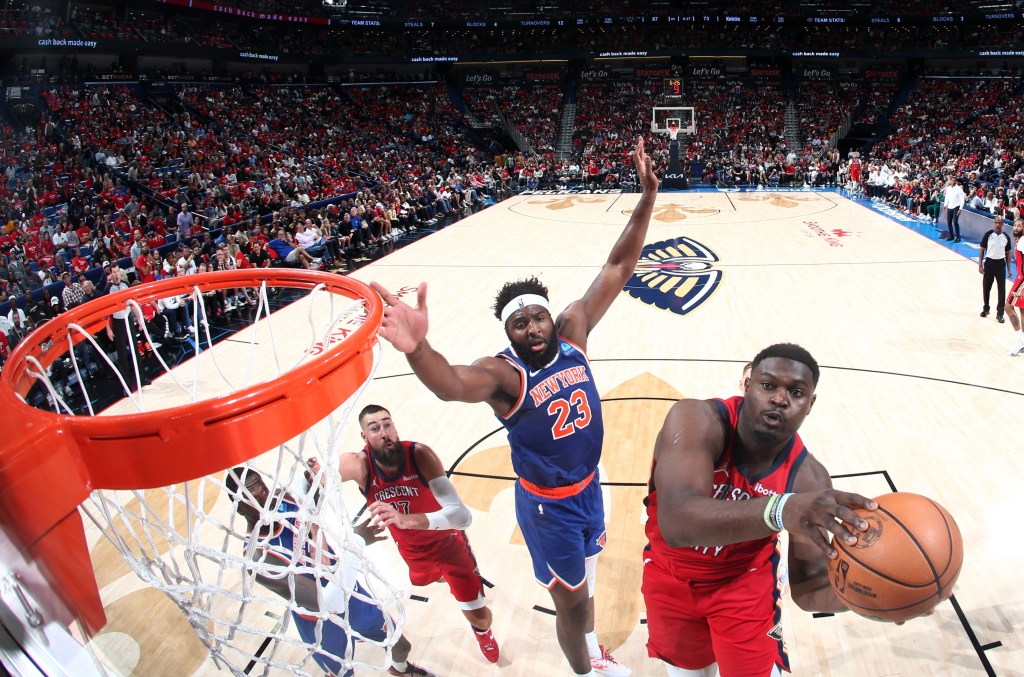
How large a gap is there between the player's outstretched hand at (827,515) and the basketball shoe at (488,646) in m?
2.38

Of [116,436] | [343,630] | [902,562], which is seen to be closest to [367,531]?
[343,630]

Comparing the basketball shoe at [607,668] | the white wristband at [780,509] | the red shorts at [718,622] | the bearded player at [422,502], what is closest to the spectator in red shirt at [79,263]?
the bearded player at [422,502]

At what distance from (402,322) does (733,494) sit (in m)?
1.33

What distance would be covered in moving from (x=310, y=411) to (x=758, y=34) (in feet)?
124

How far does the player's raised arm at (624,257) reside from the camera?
368 cm

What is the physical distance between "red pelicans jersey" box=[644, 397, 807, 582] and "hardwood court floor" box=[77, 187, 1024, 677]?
122 cm

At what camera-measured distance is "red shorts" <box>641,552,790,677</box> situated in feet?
8.04

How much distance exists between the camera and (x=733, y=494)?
241 cm

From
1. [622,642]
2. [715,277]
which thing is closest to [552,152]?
[715,277]

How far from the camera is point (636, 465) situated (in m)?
5.39

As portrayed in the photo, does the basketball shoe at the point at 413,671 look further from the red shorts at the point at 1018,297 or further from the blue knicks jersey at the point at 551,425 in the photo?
the red shorts at the point at 1018,297

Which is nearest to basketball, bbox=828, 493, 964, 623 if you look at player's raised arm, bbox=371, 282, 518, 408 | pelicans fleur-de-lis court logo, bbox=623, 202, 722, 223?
player's raised arm, bbox=371, 282, 518, 408

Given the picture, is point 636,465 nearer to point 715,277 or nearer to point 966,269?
point 715,277

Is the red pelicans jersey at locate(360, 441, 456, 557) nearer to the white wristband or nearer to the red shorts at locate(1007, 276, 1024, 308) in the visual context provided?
the white wristband
